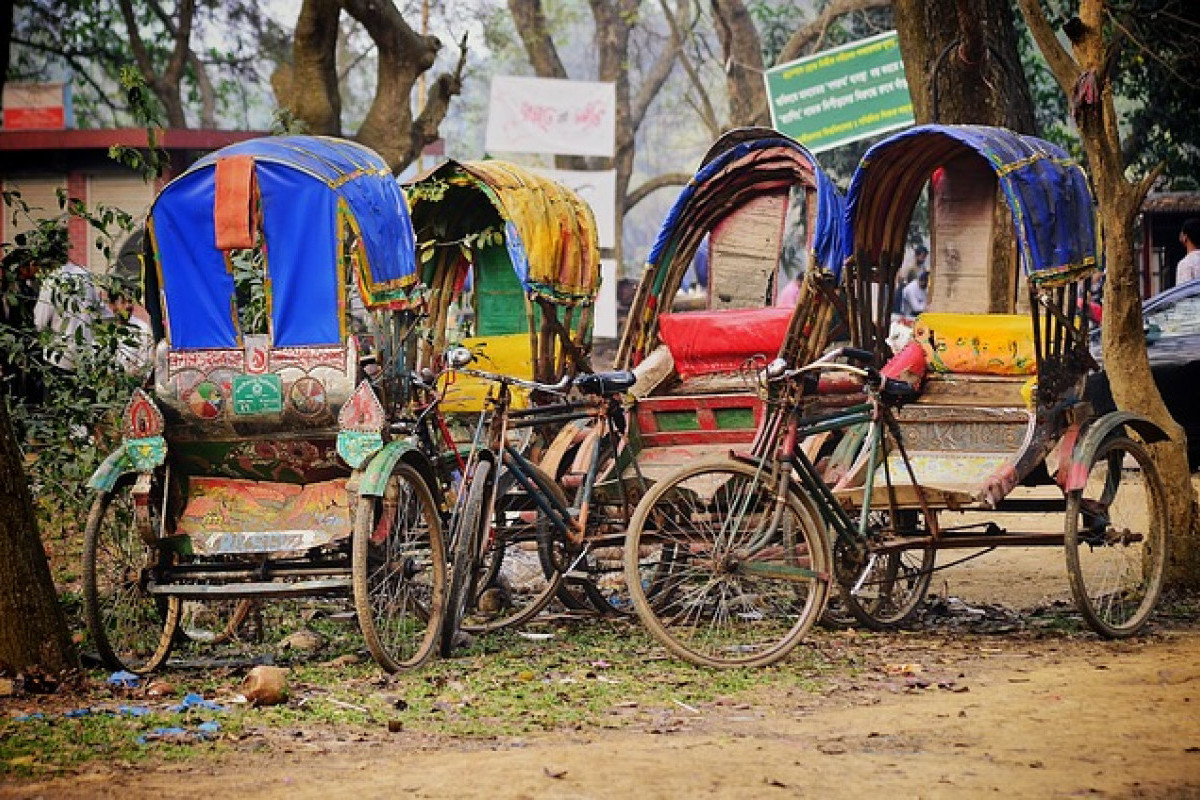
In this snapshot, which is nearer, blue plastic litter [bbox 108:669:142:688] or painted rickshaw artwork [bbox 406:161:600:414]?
blue plastic litter [bbox 108:669:142:688]

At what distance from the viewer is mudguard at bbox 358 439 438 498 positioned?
6.80m

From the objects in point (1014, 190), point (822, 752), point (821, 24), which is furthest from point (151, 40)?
point (822, 752)

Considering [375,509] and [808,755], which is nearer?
[808,755]

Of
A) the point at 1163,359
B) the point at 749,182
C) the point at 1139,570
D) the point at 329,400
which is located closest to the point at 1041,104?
the point at 1163,359

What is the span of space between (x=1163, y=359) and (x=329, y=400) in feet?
30.9

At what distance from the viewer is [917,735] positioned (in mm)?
5859

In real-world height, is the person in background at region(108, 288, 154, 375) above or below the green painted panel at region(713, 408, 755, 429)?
above

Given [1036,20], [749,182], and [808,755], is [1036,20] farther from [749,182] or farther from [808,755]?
[808,755]

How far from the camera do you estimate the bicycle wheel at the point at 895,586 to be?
8211 mm

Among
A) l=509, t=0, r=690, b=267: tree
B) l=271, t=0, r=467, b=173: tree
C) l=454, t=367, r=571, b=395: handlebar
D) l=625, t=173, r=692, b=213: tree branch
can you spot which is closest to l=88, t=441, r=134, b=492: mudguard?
l=454, t=367, r=571, b=395: handlebar

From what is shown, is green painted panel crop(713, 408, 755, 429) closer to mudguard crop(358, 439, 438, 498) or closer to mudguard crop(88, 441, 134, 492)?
mudguard crop(358, 439, 438, 498)

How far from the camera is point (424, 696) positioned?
21.5 feet

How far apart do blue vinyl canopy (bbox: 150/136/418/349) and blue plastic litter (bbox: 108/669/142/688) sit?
144cm

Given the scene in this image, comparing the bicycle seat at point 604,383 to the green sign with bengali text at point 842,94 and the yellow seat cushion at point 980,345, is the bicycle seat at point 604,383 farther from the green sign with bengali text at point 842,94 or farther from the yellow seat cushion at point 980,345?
the green sign with bengali text at point 842,94
